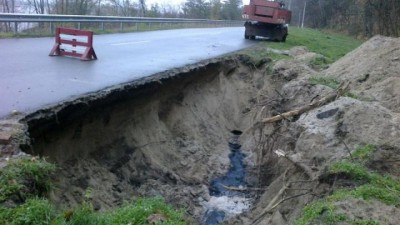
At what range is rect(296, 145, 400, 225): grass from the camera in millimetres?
4529

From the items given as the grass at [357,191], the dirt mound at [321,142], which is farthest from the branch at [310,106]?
the grass at [357,191]

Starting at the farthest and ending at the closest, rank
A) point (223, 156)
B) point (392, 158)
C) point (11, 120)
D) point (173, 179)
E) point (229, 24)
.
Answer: point (229, 24) < point (223, 156) < point (173, 179) < point (392, 158) < point (11, 120)

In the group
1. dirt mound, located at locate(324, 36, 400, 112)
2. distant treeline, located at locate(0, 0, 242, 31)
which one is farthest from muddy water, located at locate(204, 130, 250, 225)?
distant treeline, located at locate(0, 0, 242, 31)

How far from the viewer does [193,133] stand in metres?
9.96

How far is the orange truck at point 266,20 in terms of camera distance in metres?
24.1

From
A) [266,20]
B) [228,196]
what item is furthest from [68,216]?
[266,20]

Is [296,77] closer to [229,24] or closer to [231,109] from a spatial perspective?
[231,109]

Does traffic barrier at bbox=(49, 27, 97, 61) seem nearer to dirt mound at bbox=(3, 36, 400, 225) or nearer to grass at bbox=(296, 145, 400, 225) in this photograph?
dirt mound at bbox=(3, 36, 400, 225)

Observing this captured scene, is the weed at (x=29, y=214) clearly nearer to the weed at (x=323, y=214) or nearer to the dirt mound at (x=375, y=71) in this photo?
the weed at (x=323, y=214)

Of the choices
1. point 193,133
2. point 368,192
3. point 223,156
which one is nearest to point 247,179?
point 223,156

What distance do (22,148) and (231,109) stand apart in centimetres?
816

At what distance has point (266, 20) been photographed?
24.2 m

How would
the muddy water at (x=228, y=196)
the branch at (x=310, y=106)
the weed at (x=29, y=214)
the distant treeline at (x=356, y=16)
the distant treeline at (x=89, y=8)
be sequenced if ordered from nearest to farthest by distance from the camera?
the weed at (x=29, y=214) < the muddy water at (x=228, y=196) < the branch at (x=310, y=106) < the distant treeline at (x=89, y=8) < the distant treeline at (x=356, y=16)

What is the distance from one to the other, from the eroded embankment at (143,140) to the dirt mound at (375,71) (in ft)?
9.97
